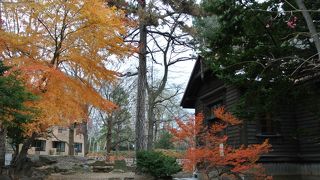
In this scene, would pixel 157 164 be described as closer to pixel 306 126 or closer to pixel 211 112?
pixel 211 112

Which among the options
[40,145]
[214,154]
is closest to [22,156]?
[214,154]

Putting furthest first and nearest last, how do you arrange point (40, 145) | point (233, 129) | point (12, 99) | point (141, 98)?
point (40, 145)
point (141, 98)
point (233, 129)
point (12, 99)

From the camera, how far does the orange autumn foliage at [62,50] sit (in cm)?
1495

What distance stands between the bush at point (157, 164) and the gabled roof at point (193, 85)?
510cm

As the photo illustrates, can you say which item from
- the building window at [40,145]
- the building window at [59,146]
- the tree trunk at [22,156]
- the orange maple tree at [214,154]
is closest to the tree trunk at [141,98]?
the tree trunk at [22,156]

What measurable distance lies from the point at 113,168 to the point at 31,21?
16257 mm

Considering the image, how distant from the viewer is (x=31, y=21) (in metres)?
16.1

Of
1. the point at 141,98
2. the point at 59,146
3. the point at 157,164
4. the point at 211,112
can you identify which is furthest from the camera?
the point at 59,146

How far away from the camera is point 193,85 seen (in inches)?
914

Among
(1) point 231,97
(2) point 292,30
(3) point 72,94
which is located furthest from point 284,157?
(3) point 72,94

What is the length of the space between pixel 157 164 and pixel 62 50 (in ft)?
27.9

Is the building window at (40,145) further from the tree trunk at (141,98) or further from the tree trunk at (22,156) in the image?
the tree trunk at (141,98)

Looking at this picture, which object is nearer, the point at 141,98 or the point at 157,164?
the point at 157,164

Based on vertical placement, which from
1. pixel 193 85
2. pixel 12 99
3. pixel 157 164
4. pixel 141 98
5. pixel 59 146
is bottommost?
pixel 157 164
